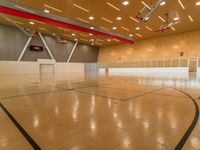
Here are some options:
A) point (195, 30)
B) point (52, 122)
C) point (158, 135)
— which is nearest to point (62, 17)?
point (52, 122)

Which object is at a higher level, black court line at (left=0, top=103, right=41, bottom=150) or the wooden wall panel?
the wooden wall panel

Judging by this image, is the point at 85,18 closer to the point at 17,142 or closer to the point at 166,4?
the point at 166,4

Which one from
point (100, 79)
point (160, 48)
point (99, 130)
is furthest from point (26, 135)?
point (160, 48)

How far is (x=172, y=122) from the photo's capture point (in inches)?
61.8

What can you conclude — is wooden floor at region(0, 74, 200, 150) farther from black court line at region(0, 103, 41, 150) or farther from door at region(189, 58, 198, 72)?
door at region(189, 58, 198, 72)

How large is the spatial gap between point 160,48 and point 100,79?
41.8 ft

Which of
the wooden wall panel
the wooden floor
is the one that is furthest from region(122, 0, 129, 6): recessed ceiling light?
the wooden wall panel

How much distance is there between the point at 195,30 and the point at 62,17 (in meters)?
15.0

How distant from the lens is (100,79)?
8383 millimetres

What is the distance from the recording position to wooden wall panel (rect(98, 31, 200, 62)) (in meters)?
14.5

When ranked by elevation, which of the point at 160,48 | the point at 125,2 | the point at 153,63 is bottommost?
the point at 153,63

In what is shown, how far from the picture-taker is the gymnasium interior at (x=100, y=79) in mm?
1267

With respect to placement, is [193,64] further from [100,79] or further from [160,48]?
[100,79]

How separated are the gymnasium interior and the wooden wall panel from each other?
0.33 ft
